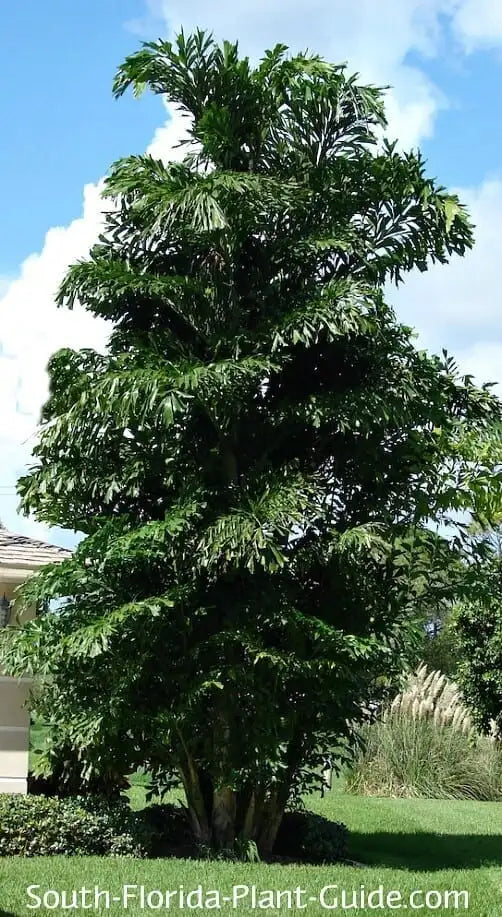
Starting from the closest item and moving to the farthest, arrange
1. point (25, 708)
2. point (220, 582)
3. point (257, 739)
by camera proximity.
A: point (257, 739) < point (220, 582) < point (25, 708)

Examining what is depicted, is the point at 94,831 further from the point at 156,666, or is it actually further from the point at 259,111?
the point at 259,111

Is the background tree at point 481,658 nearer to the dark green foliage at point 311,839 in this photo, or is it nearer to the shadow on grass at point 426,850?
the shadow on grass at point 426,850

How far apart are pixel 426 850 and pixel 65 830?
385 centimetres

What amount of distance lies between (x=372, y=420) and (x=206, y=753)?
132 inches

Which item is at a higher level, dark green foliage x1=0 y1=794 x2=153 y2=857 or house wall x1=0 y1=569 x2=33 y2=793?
house wall x1=0 y1=569 x2=33 y2=793

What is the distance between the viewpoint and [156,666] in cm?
942

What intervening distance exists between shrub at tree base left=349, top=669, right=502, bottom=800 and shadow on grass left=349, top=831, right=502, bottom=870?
12.7ft

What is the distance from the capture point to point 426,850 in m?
10.8

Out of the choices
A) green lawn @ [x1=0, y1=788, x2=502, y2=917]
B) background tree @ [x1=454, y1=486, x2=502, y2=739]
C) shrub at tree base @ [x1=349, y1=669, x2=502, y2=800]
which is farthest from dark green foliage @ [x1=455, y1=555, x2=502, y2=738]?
green lawn @ [x1=0, y1=788, x2=502, y2=917]

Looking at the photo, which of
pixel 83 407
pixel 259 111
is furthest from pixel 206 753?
pixel 259 111

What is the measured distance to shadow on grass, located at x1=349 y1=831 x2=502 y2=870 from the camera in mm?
9859

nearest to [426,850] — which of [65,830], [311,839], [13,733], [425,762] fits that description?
[311,839]

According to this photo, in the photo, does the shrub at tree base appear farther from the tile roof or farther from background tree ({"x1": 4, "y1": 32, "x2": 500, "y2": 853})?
the tile roof

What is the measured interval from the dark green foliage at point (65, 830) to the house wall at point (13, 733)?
111 cm
